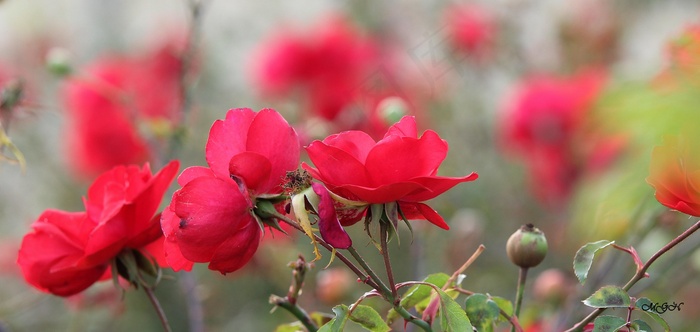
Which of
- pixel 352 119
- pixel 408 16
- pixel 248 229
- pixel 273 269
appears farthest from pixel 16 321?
pixel 408 16

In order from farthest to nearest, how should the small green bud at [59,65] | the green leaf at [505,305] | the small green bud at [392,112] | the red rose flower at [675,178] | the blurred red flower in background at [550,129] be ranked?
1. the blurred red flower in background at [550,129]
2. the small green bud at [59,65]
3. the small green bud at [392,112]
4. the green leaf at [505,305]
5. the red rose flower at [675,178]

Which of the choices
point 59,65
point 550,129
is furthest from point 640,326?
point 550,129

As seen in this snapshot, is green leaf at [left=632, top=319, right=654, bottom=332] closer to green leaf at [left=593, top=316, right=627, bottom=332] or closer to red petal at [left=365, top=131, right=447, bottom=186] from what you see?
green leaf at [left=593, top=316, right=627, bottom=332]

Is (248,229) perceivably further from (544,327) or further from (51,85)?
(51,85)

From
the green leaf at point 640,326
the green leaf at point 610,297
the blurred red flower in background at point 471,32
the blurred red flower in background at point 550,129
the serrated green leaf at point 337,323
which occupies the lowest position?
the blurred red flower in background at point 550,129

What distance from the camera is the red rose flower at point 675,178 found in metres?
0.29

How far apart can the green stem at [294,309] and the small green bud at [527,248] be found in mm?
107

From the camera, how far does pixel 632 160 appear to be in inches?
9.6

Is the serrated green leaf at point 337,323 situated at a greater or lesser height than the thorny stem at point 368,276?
lesser

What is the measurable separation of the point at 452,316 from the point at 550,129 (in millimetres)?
950

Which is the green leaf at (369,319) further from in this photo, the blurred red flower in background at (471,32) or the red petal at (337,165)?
the blurred red flower in background at (471,32)

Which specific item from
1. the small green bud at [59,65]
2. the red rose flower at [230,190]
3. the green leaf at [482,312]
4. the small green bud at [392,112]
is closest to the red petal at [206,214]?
the red rose flower at [230,190]

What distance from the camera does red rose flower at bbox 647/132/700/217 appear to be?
29cm

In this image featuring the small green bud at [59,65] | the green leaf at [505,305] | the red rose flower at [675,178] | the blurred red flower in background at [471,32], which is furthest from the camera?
the blurred red flower in background at [471,32]
